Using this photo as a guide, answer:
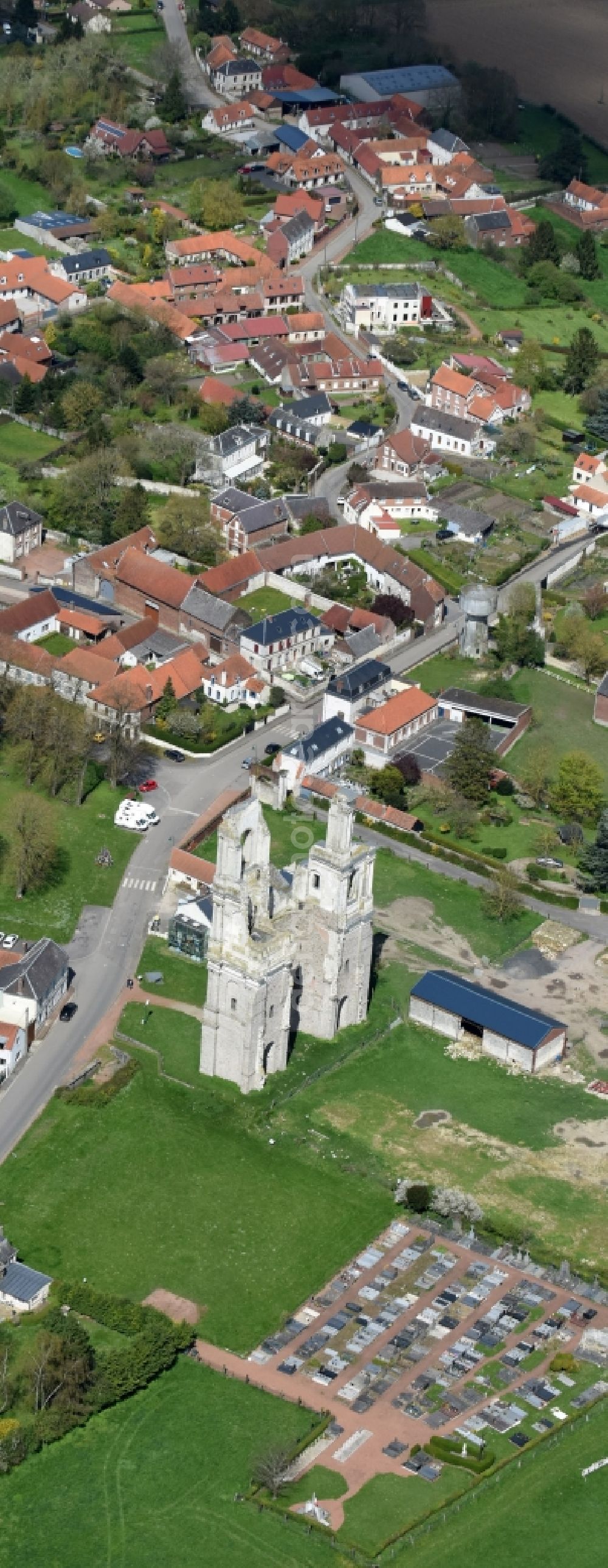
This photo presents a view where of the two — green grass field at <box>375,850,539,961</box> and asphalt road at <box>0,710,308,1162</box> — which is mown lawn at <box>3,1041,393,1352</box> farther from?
Answer: green grass field at <box>375,850,539,961</box>

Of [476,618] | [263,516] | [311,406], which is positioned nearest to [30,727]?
[476,618]

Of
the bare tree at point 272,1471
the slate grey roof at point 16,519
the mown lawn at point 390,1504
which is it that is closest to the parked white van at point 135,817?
the slate grey roof at point 16,519

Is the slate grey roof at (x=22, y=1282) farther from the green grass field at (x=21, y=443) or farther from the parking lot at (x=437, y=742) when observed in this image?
the green grass field at (x=21, y=443)

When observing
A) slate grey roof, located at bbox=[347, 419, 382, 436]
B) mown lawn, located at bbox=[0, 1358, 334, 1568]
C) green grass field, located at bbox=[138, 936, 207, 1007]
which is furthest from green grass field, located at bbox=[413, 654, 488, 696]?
mown lawn, located at bbox=[0, 1358, 334, 1568]

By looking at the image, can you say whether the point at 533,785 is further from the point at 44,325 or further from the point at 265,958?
the point at 44,325

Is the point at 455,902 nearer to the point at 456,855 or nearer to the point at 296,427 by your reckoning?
the point at 456,855
